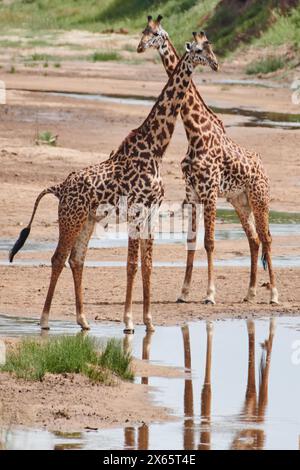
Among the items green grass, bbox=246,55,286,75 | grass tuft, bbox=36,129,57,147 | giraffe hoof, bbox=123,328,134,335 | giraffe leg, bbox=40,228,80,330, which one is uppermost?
green grass, bbox=246,55,286,75

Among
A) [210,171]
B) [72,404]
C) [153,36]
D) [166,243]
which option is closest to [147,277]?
[210,171]

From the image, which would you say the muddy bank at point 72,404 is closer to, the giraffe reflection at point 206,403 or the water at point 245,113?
the giraffe reflection at point 206,403

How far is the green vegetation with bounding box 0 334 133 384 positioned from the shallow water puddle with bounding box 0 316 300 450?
30cm

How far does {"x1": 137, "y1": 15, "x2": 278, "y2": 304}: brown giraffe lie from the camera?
15594 millimetres

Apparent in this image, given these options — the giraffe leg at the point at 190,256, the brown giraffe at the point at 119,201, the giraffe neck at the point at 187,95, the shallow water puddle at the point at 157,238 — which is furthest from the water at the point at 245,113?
the brown giraffe at the point at 119,201

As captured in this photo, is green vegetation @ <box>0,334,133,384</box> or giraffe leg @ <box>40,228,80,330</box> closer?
green vegetation @ <box>0,334,133,384</box>

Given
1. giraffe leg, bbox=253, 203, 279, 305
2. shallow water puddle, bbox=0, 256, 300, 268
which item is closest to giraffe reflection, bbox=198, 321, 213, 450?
giraffe leg, bbox=253, 203, 279, 305

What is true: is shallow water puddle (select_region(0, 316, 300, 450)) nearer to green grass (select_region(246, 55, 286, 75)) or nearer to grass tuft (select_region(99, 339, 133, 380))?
grass tuft (select_region(99, 339, 133, 380))

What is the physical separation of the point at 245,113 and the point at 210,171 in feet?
68.1

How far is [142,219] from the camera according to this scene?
46.2 feet

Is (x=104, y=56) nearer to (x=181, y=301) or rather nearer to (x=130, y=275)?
(x=181, y=301)

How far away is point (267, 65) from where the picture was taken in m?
46.9

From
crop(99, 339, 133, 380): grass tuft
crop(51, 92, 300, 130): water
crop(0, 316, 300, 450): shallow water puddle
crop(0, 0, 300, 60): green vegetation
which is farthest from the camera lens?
crop(0, 0, 300, 60): green vegetation
